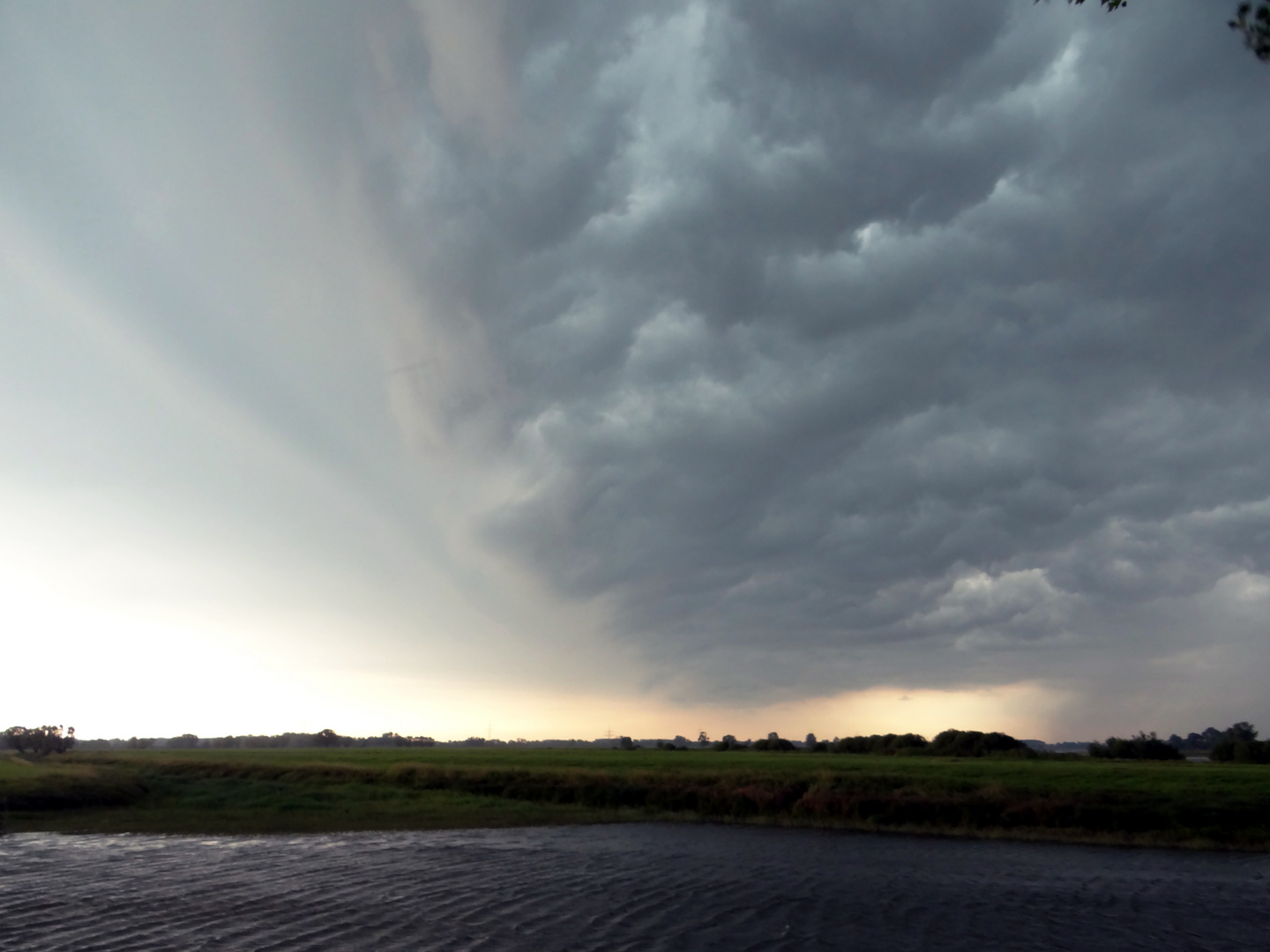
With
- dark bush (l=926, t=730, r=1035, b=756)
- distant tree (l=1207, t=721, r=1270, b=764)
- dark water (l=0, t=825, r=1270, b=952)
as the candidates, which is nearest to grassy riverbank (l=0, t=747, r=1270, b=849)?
dark water (l=0, t=825, r=1270, b=952)

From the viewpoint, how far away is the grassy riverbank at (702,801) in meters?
38.4

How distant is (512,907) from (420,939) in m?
4.17

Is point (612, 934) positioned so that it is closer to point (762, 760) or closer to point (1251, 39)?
point (1251, 39)

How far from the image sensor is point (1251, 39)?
10484mm

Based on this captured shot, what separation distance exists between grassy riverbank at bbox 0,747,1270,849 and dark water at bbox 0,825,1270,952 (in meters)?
5.28

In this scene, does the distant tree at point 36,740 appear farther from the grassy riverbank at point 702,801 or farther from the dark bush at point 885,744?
the dark bush at point 885,744

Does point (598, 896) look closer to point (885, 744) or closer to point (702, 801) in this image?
point (702, 801)

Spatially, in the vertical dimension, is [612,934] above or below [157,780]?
below

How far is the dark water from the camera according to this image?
17484mm

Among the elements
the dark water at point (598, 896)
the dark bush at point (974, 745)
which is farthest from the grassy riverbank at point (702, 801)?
the dark bush at point (974, 745)

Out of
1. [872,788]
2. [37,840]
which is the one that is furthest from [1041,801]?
[37,840]

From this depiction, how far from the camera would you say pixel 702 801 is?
159ft

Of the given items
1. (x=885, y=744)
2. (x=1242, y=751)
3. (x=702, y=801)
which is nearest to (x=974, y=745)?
(x=885, y=744)

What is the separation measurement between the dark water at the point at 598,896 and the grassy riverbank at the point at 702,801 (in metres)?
5.28
